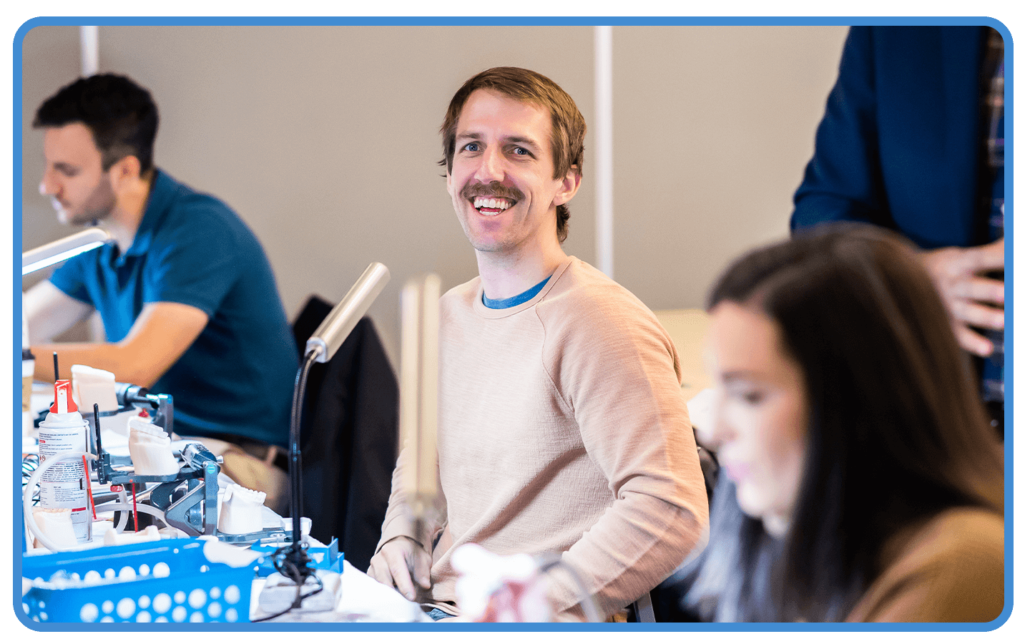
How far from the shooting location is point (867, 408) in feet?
3.66

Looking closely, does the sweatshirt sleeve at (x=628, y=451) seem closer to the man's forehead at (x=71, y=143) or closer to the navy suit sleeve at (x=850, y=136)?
the navy suit sleeve at (x=850, y=136)

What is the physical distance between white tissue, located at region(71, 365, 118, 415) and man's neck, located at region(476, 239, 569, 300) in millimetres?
651

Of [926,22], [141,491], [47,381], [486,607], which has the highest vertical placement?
[926,22]

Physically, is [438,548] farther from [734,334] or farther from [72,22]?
[72,22]

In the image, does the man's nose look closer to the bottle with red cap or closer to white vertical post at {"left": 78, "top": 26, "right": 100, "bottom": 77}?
white vertical post at {"left": 78, "top": 26, "right": 100, "bottom": 77}

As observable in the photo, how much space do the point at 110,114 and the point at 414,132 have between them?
19.7 inches

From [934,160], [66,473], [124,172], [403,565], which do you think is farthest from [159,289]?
[934,160]

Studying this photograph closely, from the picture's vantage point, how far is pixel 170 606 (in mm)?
1245

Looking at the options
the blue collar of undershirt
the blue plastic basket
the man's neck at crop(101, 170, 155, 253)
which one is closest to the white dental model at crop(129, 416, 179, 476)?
the blue plastic basket

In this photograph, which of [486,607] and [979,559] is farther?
[486,607]

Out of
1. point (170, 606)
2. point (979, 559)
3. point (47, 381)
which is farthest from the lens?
point (47, 381)

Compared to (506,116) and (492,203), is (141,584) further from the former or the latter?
(506,116)

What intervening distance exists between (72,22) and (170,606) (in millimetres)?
871

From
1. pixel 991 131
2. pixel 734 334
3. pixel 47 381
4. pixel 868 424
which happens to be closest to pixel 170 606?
pixel 47 381
